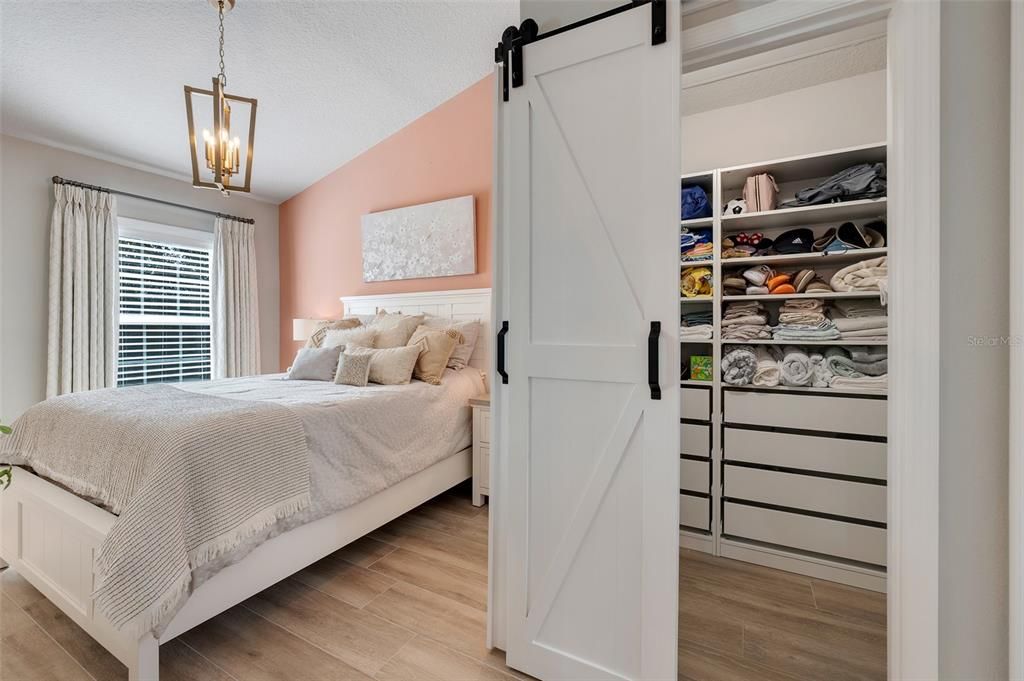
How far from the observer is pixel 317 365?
2934 mm

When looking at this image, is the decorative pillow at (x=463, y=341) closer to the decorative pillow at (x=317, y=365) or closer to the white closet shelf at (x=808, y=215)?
the decorative pillow at (x=317, y=365)

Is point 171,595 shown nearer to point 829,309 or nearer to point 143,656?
point 143,656

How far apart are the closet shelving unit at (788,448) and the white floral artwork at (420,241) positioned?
5.90 ft

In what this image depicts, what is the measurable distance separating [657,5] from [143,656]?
2.44 m

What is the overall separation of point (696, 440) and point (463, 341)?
179 cm

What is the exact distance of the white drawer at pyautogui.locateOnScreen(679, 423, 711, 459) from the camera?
Result: 7.72 ft

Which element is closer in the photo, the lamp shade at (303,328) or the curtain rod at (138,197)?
the curtain rod at (138,197)

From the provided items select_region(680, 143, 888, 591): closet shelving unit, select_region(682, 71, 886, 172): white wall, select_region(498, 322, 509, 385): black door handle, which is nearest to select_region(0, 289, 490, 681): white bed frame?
select_region(498, 322, 509, 385): black door handle

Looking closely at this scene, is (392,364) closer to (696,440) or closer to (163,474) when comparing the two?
(163,474)

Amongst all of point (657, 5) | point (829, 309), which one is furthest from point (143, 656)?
point (829, 309)

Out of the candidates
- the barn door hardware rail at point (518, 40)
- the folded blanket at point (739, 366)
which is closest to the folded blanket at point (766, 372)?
the folded blanket at point (739, 366)

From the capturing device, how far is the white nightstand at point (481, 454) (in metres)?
2.93

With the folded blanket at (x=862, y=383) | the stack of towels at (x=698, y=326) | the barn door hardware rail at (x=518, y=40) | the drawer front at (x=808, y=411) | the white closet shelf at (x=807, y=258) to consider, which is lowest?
the drawer front at (x=808, y=411)

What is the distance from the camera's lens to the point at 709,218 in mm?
2383
